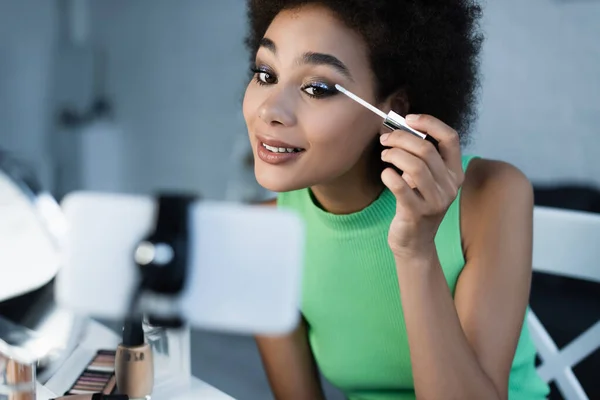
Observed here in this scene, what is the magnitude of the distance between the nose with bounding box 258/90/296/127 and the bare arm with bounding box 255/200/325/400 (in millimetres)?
265

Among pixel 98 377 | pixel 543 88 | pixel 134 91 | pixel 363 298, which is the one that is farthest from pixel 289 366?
pixel 134 91

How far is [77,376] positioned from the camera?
20.0 inches

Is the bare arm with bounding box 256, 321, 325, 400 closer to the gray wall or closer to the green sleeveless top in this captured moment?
the green sleeveless top

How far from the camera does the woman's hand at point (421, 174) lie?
445 millimetres

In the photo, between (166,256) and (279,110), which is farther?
(279,110)

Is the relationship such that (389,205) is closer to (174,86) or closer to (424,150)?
(424,150)

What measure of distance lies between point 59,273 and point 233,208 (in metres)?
0.09

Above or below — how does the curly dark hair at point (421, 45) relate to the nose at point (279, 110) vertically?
above

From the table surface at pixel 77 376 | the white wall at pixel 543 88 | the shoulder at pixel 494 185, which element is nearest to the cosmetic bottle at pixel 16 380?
the table surface at pixel 77 376

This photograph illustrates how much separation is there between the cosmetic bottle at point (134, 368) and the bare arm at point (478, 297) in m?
0.18

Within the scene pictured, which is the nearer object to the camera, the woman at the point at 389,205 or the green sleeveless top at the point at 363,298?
the woman at the point at 389,205

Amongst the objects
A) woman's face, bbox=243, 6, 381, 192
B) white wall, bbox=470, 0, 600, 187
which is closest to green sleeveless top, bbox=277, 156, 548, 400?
A: woman's face, bbox=243, 6, 381, 192

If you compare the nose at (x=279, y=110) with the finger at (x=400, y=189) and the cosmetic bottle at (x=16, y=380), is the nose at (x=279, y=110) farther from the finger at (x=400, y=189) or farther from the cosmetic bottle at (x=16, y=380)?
the cosmetic bottle at (x=16, y=380)

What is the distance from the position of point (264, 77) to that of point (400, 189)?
0.13 meters
